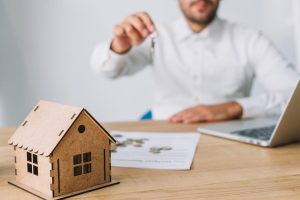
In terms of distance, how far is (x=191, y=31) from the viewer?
7.33 feet

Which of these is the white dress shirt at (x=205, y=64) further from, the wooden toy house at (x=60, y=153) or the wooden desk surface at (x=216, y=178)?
the wooden toy house at (x=60, y=153)

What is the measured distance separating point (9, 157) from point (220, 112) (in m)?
0.78

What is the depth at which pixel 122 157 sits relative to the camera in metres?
0.91

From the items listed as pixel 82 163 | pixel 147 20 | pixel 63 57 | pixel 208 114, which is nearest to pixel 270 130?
pixel 208 114

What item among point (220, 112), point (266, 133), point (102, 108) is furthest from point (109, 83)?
point (266, 133)

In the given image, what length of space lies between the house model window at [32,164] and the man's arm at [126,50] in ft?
2.16

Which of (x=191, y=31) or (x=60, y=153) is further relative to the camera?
(x=191, y=31)

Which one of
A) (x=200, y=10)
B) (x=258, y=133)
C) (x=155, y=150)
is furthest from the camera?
(x=200, y=10)

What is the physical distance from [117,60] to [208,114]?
2.08 ft

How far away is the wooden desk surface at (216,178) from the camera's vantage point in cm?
69

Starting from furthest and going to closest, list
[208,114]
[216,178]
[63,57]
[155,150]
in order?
[63,57]
[208,114]
[155,150]
[216,178]

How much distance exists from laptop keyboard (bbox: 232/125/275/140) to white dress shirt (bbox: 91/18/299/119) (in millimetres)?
915

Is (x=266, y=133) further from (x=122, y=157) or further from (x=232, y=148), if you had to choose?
(x=122, y=157)

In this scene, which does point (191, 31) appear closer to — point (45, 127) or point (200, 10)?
point (200, 10)
